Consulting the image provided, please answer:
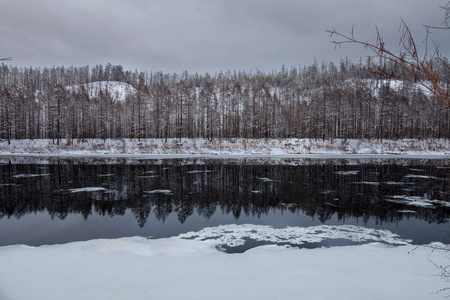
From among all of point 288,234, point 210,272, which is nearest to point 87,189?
point 288,234

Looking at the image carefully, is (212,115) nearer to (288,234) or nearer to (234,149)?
(234,149)

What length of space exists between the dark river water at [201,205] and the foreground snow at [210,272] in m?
1.66

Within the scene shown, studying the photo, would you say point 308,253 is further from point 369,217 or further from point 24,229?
point 24,229

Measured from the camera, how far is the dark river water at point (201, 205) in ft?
28.9

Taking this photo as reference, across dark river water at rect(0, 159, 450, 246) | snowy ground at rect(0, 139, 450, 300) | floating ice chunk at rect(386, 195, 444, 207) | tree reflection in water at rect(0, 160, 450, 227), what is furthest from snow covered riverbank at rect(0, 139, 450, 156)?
snowy ground at rect(0, 139, 450, 300)

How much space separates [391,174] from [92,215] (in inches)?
860

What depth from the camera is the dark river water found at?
28.9ft

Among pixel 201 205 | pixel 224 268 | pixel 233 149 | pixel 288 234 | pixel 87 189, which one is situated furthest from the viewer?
pixel 233 149

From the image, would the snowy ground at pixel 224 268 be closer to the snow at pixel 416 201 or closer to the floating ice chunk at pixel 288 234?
the floating ice chunk at pixel 288 234

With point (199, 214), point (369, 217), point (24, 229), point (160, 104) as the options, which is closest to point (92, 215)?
point (24, 229)

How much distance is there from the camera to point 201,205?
12000mm

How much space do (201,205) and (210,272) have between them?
264 inches

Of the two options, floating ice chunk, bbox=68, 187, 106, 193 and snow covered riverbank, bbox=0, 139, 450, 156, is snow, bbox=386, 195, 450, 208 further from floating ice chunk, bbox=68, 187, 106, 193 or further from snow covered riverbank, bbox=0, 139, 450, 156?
snow covered riverbank, bbox=0, 139, 450, 156

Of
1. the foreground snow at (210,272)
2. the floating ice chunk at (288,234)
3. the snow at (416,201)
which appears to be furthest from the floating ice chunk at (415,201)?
the foreground snow at (210,272)
